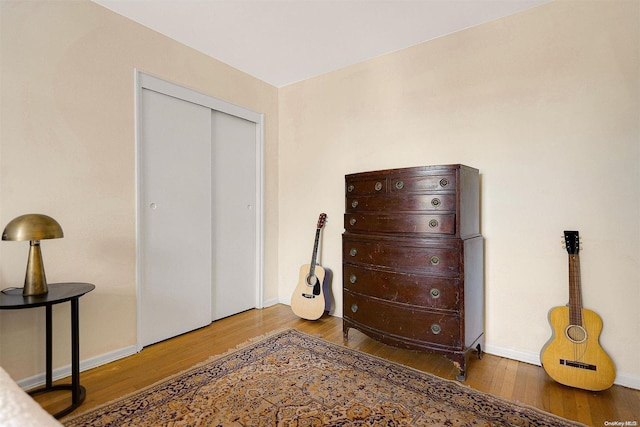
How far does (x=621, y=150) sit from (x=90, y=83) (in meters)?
3.46

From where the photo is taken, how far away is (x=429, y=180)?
2.07 m

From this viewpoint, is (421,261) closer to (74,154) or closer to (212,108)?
(212,108)

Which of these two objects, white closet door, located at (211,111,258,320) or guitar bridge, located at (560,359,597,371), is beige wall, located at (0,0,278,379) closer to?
white closet door, located at (211,111,258,320)

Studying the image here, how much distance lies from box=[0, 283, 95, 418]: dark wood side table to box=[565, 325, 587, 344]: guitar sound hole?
286cm

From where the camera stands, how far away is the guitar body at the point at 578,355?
1.81 metres

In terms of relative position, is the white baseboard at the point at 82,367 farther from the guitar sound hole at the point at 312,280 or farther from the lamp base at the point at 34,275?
the guitar sound hole at the point at 312,280

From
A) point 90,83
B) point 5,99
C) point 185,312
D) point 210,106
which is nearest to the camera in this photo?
point 5,99

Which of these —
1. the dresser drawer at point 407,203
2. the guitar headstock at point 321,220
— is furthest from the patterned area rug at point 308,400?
the guitar headstock at point 321,220

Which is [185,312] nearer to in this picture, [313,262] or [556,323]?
[313,262]

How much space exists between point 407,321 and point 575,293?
3.36ft

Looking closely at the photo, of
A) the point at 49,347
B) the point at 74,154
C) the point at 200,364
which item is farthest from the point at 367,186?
the point at 49,347

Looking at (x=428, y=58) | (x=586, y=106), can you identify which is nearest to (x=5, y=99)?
(x=428, y=58)

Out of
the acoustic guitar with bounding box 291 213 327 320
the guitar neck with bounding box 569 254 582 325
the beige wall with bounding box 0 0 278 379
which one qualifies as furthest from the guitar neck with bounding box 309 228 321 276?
the guitar neck with bounding box 569 254 582 325

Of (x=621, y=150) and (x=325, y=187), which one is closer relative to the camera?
(x=621, y=150)
